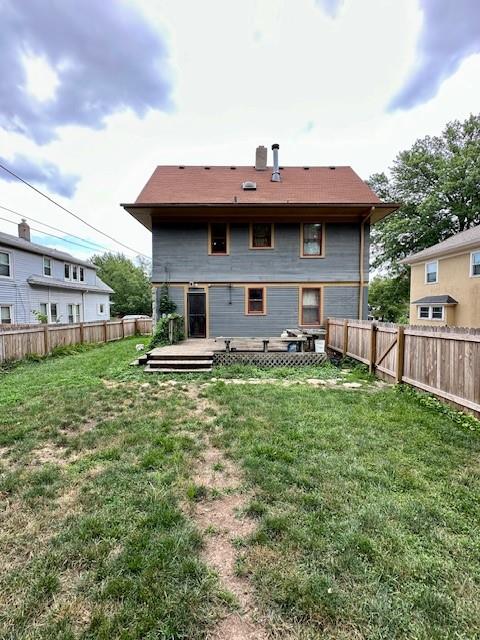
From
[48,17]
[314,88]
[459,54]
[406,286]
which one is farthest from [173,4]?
[406,286]

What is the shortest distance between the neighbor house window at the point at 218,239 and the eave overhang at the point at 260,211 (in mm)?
293

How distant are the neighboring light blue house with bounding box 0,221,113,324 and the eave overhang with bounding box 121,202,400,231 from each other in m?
9.70

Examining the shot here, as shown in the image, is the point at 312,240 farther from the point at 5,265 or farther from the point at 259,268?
the point at 5,265

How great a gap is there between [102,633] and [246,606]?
0.75m

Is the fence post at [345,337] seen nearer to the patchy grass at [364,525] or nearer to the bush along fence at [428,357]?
the bush along fence at [428,357]

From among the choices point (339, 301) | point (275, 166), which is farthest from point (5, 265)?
point (339, 301)

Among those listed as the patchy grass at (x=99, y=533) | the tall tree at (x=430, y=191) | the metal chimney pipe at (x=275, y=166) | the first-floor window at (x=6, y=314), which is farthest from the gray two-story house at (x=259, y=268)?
the tall tree at (x=430, y=191)

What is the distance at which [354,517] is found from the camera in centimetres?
240

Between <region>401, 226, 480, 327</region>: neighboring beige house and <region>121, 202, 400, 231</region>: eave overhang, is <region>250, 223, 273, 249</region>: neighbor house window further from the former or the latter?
<region>401, 226, 480, 327</region>: neighboring beige house

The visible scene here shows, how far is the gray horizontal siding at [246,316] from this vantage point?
468 inches

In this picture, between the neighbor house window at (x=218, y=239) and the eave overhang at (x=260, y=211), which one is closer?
the eave overhang at (x=260, y=211)

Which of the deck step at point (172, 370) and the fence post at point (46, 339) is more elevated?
the fence post at point (46, 339)

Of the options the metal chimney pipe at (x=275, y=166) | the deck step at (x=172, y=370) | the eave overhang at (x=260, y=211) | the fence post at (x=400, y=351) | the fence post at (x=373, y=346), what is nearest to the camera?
the fence post at (x=400, y=351)

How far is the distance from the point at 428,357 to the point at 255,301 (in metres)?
7.14
